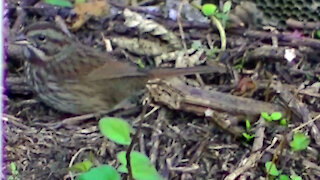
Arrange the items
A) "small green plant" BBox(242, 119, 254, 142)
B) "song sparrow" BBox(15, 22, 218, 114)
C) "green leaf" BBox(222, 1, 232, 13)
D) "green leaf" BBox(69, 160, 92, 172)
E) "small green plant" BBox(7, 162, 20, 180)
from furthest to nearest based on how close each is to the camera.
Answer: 1. "green leaf" BBox(222, 1, 232, 13)
2. "song sparrow" BBox(15, 22, 218, 114)
3. "small green plant" BBox(242, 119, 254, 142)
4. "small green plant" BBox(7, 162, 20, 180)
5. "green leaf" BBox(69, 160, 92, 172)

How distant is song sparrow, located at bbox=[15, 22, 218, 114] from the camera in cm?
435

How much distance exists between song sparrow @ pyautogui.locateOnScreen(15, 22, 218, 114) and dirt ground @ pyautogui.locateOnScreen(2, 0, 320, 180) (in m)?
0.07

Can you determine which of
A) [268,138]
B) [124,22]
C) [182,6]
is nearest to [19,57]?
[124,22]

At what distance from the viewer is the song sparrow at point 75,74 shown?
4.35 metres

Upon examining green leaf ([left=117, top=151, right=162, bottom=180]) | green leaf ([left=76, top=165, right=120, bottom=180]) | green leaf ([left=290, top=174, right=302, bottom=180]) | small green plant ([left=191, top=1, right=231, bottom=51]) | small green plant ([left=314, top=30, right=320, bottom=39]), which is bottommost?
green leaf ([left=290, top=174, right=302, bottom=180])

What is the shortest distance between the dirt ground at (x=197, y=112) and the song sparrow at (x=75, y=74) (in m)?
0.07

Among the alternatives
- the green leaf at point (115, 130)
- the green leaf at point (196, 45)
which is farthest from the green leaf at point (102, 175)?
the green leaf at point (196, 45)

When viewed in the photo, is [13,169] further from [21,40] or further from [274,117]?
[274,117]

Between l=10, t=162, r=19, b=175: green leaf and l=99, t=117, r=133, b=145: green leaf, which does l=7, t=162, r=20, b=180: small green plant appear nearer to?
l=10, t=162, r=19, b=175: green leaf

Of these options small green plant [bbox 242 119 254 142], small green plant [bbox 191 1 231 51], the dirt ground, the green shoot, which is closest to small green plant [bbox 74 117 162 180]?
the dirt ground

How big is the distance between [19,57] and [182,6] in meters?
1.03

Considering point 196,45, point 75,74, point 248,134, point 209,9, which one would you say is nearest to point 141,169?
point 248,134

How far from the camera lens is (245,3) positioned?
522 cm

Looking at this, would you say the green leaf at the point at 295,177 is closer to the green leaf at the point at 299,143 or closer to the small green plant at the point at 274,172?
the small green plant at the point at 274,172
